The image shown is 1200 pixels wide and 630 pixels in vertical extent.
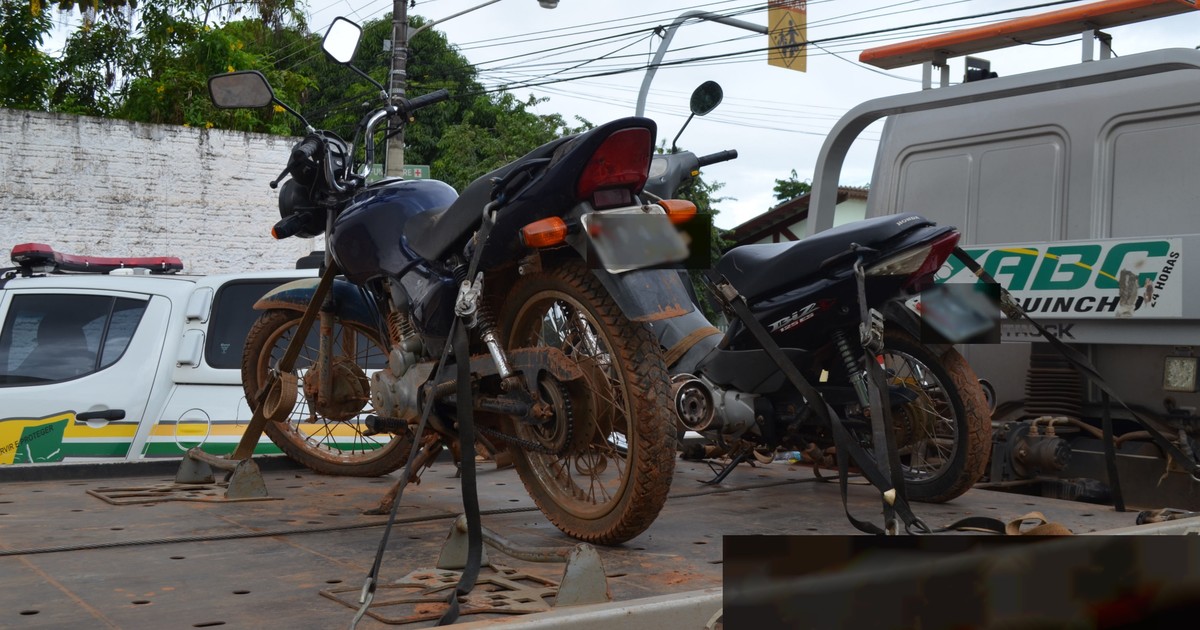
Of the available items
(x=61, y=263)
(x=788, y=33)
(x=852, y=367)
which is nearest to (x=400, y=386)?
(x=852, y=367)

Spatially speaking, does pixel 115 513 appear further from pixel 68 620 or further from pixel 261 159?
pixel 261 159

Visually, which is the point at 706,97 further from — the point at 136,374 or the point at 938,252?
the point at 136,374

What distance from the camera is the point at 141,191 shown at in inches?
626

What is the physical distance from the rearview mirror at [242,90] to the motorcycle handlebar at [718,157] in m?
1.72

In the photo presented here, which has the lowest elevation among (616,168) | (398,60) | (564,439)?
(564,439)

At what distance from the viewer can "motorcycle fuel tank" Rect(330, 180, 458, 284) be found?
4.02 metres

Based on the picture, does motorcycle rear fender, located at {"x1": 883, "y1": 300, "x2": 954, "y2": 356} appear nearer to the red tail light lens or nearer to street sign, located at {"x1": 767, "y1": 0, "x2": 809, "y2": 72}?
the red tail light lens

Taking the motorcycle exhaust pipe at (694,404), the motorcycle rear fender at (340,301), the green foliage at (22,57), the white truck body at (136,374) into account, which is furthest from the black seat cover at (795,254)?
the green foliage at (22,57)

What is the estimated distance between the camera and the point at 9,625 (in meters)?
2.17

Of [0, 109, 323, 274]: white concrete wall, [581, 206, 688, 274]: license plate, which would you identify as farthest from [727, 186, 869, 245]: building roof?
[581, 206, 688, 274]: license plate

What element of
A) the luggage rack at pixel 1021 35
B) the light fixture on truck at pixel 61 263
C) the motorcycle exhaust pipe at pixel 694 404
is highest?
the luggage rack at pixel 1021 35

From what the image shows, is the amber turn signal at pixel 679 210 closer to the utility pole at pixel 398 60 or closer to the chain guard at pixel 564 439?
the chain guard at pixel 564 439

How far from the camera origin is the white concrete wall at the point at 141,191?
1516 cm

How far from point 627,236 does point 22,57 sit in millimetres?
16847
